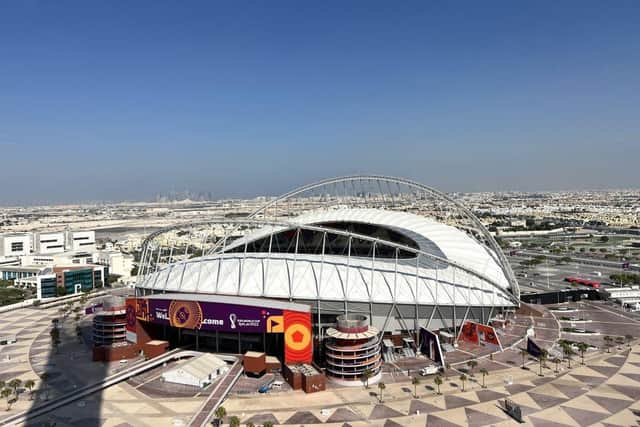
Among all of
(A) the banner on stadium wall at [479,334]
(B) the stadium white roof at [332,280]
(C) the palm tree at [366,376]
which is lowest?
(C) the palm tree at [366,376]

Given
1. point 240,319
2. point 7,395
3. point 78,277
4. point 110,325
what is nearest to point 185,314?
point 240,319

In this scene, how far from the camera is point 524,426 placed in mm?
41312

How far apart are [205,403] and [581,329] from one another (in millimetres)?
60959

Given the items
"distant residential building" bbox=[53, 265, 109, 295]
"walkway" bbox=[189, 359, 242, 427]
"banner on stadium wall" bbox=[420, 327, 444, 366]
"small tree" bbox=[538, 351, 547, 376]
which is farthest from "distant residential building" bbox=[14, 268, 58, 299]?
"small tree" bbox=[538, 351, 547, 376]

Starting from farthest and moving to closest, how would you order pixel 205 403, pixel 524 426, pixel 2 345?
pixel 2 345, pixel 205 403, pixel 524 426

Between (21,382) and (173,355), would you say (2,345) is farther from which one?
(173,355)

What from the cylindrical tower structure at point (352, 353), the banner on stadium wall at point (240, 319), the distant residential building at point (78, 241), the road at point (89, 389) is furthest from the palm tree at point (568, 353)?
the distant residential building at point (78, 241)

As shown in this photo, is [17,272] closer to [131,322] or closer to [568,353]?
[131,322]

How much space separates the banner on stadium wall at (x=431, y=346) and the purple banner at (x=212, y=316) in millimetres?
19543

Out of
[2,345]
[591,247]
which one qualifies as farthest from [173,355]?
[591,247]

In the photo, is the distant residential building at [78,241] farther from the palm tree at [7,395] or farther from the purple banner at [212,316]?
the palm tree at [7,395]

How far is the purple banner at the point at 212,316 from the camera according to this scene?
2184 inches

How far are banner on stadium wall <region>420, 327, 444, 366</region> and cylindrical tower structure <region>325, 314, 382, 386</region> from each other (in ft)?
27.5

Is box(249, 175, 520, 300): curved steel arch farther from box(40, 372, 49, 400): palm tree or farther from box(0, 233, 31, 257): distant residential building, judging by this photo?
box(0, 233, 31, 257): distant residential building
